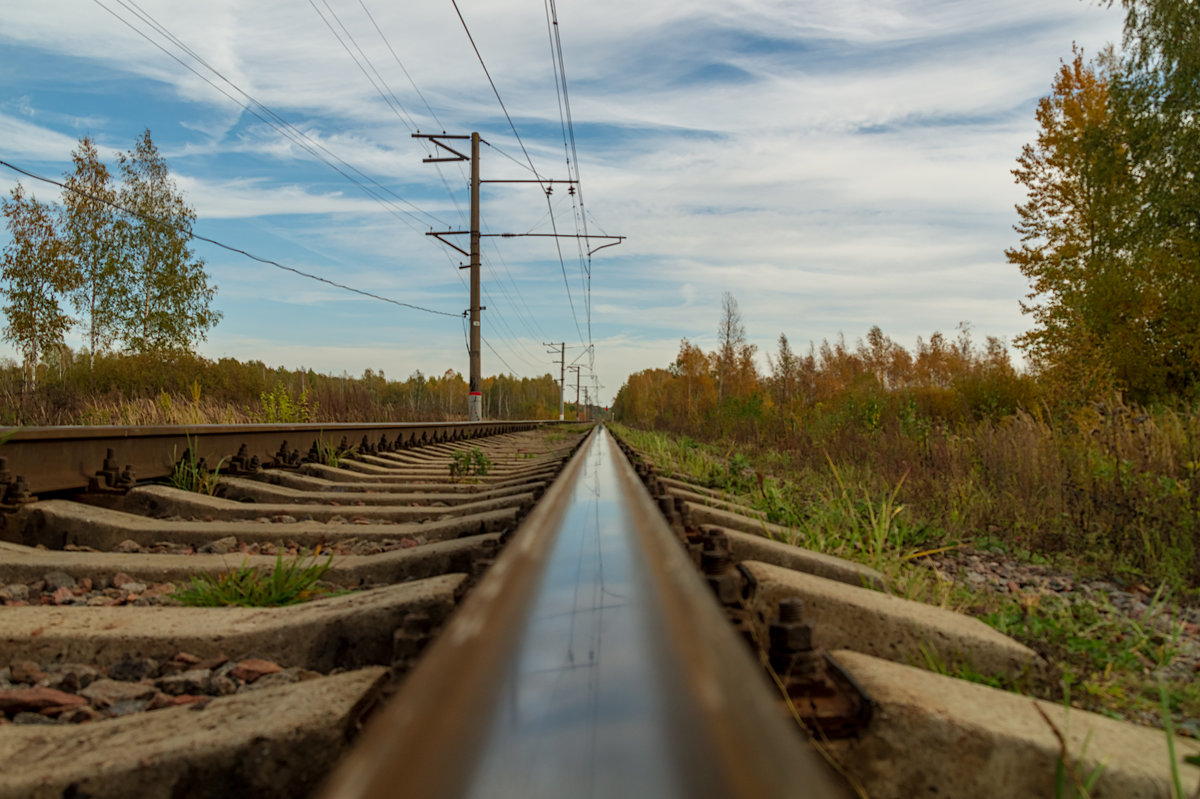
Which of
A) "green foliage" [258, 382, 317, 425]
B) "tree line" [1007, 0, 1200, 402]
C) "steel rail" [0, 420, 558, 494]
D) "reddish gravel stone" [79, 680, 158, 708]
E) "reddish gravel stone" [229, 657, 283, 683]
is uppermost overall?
"tree line" [1007, 0, 1200, 402]

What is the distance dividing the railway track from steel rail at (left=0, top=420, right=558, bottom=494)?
847 mm

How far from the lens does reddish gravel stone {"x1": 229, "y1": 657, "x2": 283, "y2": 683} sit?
5.06 feet

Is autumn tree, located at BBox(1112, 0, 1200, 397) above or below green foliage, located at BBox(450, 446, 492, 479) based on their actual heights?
above

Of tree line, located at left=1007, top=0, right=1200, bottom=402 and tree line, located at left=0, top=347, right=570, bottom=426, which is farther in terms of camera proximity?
tree line, located at left=1007, top=0, right=1200, bottom=402

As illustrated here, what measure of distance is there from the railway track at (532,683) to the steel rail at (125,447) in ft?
2.78

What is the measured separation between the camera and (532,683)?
2.86 ft

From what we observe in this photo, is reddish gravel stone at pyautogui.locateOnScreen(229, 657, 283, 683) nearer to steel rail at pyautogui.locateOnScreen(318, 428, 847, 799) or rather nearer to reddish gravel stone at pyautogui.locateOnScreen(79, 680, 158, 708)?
reddish gravel stone at pyautogui.locateOnScreen(79, 680, 158, 708)

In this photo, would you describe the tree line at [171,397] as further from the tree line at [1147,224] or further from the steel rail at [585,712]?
the tree line at [1147,224]

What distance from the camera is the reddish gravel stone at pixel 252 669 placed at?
1.54m

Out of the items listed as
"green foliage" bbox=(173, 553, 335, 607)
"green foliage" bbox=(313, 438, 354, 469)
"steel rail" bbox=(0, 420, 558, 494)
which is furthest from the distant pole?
"green foliage" bbox=(173, 553, 335, 607)

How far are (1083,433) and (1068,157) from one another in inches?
853

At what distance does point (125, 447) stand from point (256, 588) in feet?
7.79

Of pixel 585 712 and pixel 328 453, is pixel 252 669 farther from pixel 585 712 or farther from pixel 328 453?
pixel 328 453

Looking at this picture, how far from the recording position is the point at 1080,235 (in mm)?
22609
